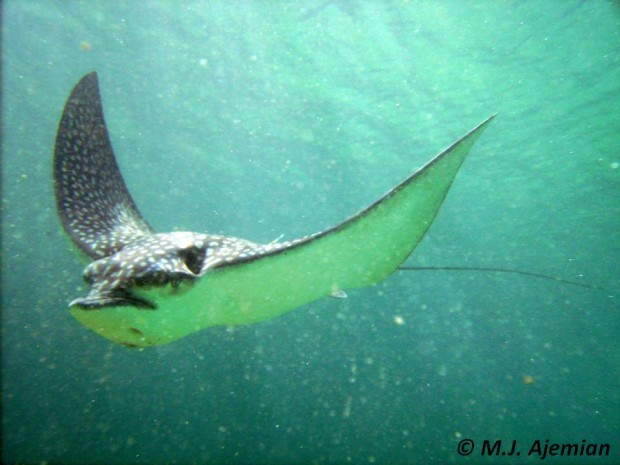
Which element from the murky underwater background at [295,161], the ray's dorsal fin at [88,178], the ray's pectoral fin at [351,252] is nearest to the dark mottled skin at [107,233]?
the ray's dorsal fin at [88,178]

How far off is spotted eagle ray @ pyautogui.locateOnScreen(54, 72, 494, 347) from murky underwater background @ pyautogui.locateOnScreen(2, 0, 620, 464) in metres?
11.7

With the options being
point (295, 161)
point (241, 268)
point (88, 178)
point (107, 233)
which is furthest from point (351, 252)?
point (295, 161)

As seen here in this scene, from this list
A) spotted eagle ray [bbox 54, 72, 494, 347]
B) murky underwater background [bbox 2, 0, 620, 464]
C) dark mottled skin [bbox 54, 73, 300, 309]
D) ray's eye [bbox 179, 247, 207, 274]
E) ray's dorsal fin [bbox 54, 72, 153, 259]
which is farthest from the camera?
murky underwater background [bbox 2, 0, 620, 464]

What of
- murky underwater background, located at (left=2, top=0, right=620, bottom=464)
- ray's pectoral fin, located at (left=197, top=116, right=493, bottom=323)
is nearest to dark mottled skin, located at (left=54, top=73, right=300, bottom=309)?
ray's pectoral fin, located at (left=197, top=116, right=493, bottom=323)

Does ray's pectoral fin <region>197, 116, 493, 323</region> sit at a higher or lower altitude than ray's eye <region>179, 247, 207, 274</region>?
lower

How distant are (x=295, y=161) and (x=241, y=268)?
25873 mm

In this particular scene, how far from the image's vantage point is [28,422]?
509 inches

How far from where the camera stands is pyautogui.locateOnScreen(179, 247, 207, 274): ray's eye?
10.6 ft

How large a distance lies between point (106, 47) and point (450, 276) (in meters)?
40.5

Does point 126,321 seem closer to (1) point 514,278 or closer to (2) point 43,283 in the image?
(2) point 43,283

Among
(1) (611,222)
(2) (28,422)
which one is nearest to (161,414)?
(2) (28,422)

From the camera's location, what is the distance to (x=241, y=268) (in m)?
2.65

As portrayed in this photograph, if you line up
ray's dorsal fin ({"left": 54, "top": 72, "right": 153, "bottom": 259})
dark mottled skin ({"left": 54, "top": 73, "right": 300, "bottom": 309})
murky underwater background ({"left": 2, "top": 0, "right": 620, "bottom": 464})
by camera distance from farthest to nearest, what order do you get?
murky underwater background ({"left": 2, "top": 0, "right": 620, "bottom": 464})
ray's dorsal fin ({"left": 54, "top": 72, "right": 153, "bottom": 259})
dark mottled skin ({"left": 54, "top": 73, "right": 300, "bottom": 309})

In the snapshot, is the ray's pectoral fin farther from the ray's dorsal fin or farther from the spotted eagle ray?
the ray's dorsal fin
